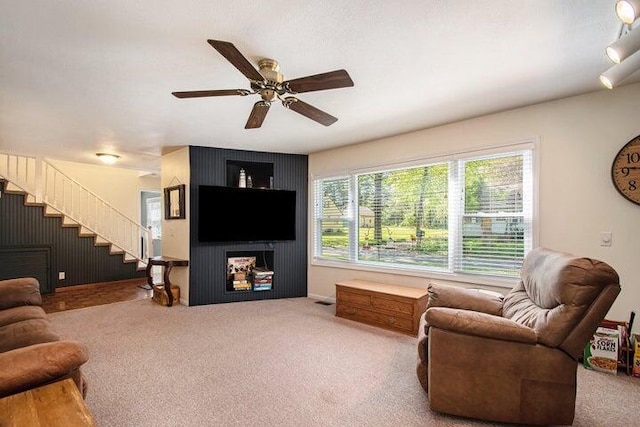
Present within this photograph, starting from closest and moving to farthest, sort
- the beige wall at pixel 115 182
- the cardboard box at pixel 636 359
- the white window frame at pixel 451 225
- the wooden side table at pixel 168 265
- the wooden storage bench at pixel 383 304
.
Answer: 1. the cardboard box at pixel 636 359
2. the white window frame at pixel 451 225
3. the wooden storage bench at pixel 383 304
4. the wooden side table at pixel 168 265
5. the beige wall at pixel 115 182

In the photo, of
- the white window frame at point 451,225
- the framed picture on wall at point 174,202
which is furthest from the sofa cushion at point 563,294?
the framed picture on wall at point 174,202

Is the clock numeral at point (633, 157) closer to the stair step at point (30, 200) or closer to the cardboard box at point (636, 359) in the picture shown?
the cardboard box at point (636, 359)

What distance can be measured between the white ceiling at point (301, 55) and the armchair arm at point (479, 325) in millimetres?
1711

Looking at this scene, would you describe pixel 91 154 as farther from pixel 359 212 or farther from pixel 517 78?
pixel 517 78

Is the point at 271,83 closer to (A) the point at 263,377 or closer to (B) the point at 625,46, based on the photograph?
(B) the point at 625,46

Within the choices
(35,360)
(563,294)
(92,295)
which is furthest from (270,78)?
(92,295)

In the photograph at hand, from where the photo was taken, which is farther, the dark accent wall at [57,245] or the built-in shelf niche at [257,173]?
the dark accent wall at [57,245]

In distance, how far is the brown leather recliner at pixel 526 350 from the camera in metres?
1.73

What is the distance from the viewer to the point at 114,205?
7430 millimetres

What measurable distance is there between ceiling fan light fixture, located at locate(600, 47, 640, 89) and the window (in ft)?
4.69

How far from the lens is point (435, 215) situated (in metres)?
3.86

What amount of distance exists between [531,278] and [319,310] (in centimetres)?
273

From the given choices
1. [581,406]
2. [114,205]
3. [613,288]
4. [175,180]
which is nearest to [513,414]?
[581,406]

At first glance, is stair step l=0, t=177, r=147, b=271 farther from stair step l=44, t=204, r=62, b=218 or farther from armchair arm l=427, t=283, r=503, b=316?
armchair arm l=427, t=283, r=503, b=316
